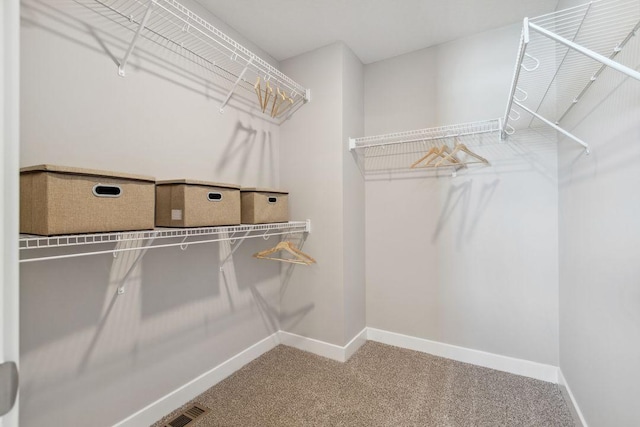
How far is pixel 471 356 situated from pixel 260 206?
6.06 ft

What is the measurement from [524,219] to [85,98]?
2579 mm

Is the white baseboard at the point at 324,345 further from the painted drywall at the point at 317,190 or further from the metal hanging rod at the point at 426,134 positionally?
the metal hanging rod at the point at 426,134

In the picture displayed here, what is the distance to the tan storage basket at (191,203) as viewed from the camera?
142cm

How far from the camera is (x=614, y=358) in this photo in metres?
1.16

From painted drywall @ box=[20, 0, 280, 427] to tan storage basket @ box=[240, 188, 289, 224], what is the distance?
0.33m

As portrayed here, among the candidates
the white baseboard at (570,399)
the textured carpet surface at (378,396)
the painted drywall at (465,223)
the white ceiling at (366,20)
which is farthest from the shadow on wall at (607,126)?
the textured carpet surface at (378,396)

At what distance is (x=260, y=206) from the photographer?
6.15 feet

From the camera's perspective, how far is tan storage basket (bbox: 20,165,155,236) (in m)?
0.99

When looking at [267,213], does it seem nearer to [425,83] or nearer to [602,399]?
[425,83]

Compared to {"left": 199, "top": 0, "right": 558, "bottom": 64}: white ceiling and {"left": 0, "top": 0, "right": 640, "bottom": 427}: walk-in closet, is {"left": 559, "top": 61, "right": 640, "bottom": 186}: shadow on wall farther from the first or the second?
{"left": 199, "top": 0, "right": 558, "bottom": 64}: white ceiling

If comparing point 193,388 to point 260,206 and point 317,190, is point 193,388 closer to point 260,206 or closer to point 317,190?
point 260,206

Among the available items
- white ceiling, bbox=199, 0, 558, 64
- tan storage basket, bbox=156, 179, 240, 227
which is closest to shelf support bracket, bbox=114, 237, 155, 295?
tan storage basket, bbox=156, 179, 240, 227

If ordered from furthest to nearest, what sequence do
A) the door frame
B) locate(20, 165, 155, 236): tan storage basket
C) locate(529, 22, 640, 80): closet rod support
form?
1. locate(20, 165, 155, 236): tan storage basket
2. locate(529, 22, 640, 80): closet rod support
3. the door frame

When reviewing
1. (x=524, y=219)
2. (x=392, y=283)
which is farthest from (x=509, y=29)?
(x=392, y=283)
